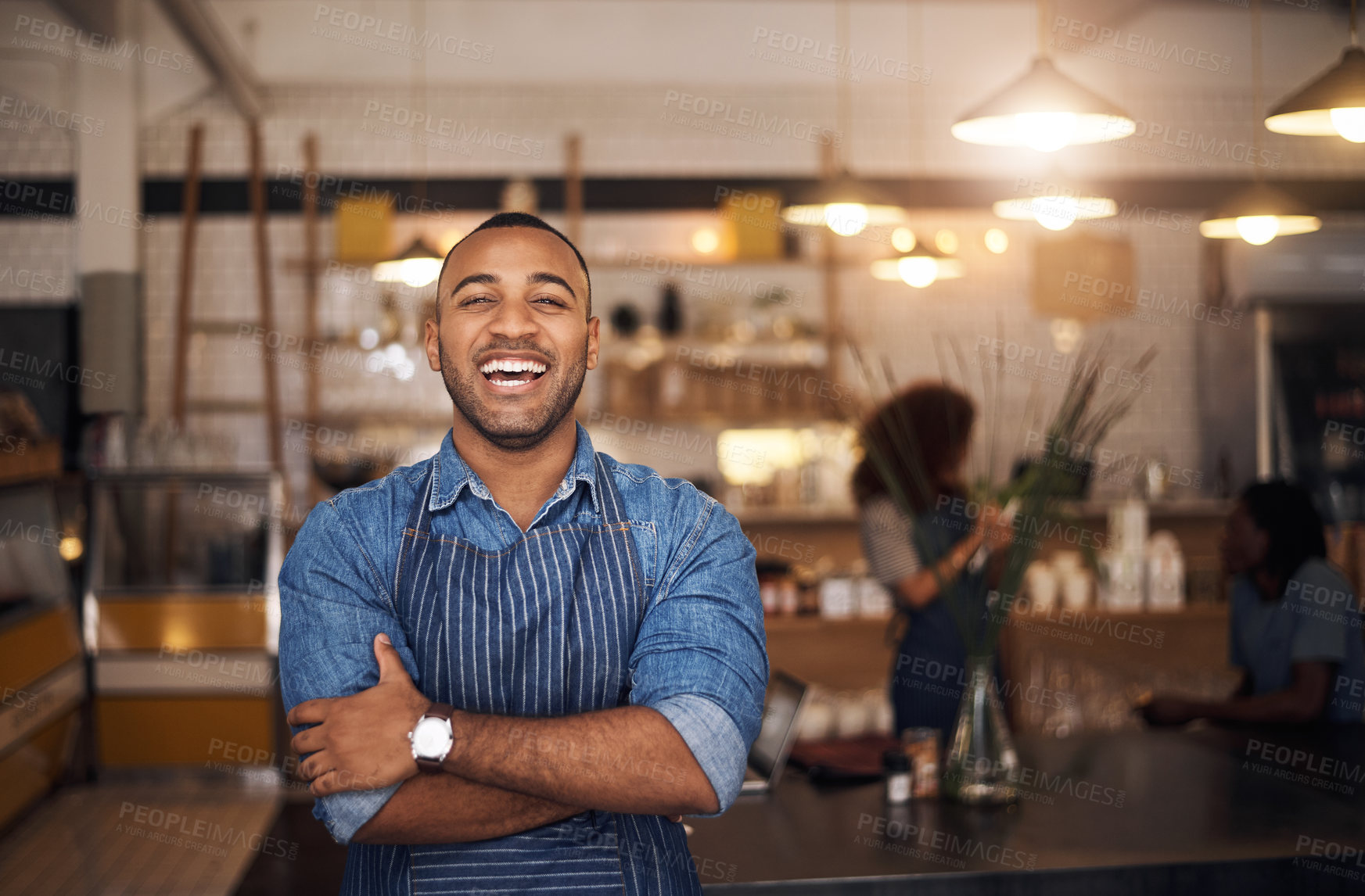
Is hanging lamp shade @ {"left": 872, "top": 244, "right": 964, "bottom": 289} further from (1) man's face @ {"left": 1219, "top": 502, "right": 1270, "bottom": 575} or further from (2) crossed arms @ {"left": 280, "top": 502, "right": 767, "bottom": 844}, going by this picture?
(2) crossed arms @ {"left": 280, "top": 502, "right": 767, "bottom": 844}

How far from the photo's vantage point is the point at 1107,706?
4281 millimetres

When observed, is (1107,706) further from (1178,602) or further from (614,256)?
(614,256)

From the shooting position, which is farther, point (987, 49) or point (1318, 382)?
point (987, 49)

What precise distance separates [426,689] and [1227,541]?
2523 millimetres

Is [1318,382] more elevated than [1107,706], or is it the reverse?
[1318,382]

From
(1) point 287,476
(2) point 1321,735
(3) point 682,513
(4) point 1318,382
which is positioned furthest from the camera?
(1) point 287,476

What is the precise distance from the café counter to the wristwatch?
0.81 meters

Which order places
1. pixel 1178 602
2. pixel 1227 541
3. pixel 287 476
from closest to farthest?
Answer: pixel 1227 541 → pixel 1178 602 → pixel 287 476

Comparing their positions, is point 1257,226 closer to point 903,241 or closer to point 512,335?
point 903,241

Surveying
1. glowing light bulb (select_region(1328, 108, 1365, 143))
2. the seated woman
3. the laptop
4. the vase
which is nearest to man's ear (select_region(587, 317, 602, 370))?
the laptop

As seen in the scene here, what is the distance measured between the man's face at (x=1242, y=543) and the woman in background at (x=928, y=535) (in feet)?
2.25

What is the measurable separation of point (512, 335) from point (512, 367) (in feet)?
0.13

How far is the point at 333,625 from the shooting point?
4.45ft

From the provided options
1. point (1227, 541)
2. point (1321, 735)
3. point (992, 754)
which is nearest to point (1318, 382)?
point (1227, 541)
